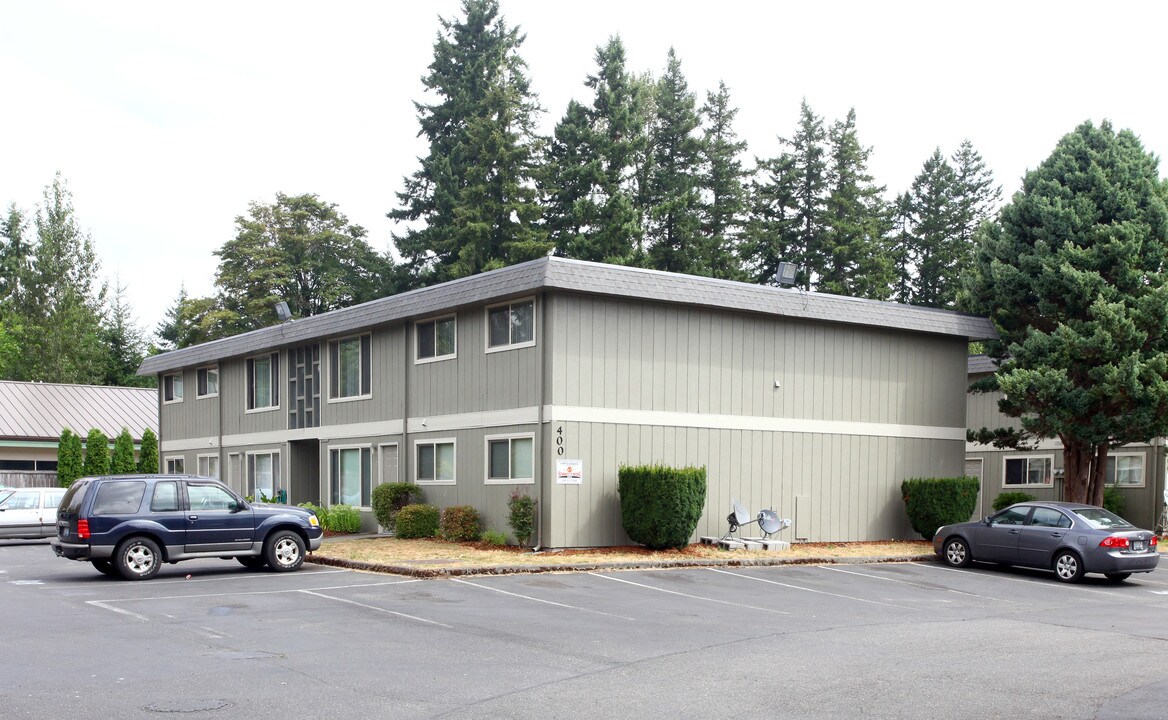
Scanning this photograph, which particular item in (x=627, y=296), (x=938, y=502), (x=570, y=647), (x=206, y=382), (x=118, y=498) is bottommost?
(x=570, y=647)

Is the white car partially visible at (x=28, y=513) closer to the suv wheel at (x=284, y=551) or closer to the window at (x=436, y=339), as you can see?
the window at (x=436, y=339)

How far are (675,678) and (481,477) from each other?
13769 millimetres

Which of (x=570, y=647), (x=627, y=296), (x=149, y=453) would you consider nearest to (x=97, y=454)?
(x=149, y=453)

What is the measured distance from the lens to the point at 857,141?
53.8m

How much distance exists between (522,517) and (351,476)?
796 centimetres

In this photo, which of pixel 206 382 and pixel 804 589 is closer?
pixel 804 589

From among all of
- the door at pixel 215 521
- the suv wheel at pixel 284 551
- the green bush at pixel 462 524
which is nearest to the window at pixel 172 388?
the green bush at pixel 462 524

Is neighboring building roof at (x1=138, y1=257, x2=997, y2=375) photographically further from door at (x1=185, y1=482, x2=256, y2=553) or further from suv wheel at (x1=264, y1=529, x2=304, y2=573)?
door at (x1=185, y1=482, x2=256, y2=553)

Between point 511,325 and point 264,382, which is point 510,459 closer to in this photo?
point 511,325

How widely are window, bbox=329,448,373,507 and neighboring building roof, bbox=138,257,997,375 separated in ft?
9.91

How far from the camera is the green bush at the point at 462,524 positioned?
77.8ft

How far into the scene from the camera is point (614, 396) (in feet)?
75.8

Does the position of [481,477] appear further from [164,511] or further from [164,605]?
[164,605]

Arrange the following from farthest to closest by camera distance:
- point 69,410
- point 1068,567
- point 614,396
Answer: point 69,410, point 614,396, point 1068,567
